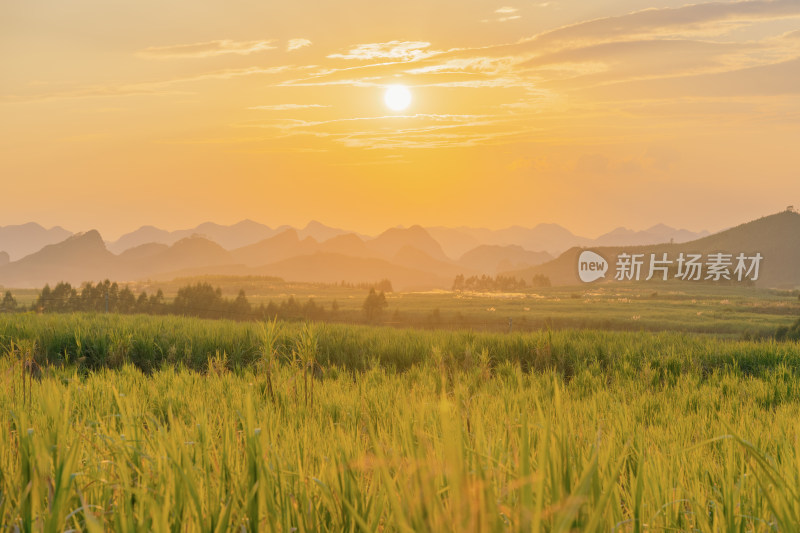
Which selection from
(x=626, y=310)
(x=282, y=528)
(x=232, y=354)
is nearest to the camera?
(x=282, y=528)

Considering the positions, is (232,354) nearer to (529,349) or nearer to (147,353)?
(147,353)

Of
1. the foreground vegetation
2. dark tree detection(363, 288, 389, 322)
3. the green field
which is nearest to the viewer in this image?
the foreground vegetation

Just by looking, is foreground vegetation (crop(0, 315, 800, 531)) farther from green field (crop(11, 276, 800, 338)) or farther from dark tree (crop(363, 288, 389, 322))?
dark tree (crop(363, 288, 389, 322))

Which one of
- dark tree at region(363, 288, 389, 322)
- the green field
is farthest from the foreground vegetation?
dark tree at region(363, 288, 389, 322)

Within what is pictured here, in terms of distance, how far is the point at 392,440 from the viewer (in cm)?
356

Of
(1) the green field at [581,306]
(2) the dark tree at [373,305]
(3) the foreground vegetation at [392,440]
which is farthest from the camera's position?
(2) the dark tree at [373,305]

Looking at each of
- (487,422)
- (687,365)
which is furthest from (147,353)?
(687,365)

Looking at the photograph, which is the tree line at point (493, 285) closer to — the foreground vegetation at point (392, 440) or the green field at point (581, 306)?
the green field at point (581, 306)

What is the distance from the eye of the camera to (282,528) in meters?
2.09

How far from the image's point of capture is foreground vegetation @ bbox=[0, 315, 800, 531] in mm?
1896

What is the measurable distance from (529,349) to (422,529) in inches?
423

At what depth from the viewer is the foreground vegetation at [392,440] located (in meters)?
1.90

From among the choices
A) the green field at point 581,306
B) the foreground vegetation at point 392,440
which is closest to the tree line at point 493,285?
the green field at point 581,306

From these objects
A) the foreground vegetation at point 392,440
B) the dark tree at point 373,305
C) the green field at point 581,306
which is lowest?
the green field at point 581,306
